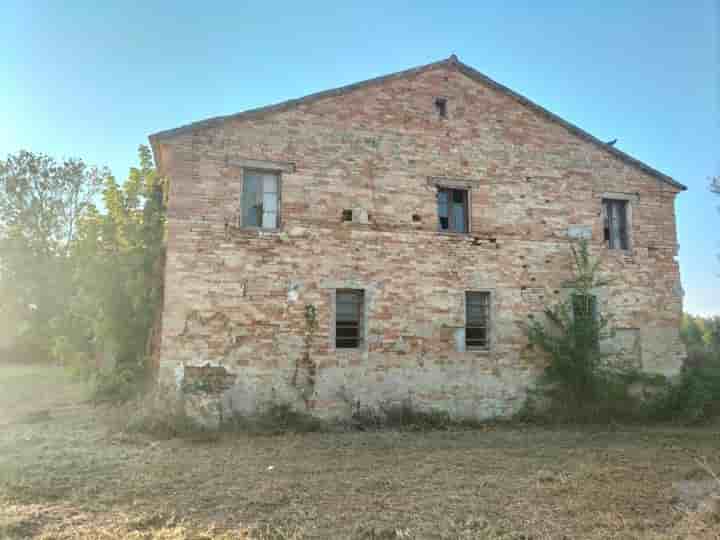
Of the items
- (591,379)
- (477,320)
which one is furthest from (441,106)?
(591,379)

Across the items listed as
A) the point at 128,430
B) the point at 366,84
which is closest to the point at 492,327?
the point at 366,84

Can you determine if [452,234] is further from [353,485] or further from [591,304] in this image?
[353,485]

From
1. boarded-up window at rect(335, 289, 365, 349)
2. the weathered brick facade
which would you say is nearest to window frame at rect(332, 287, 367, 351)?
boarded-up window at rect(335, 289, 365, 349)

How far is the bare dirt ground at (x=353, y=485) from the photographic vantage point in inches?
219

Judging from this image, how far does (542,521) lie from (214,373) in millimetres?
6524

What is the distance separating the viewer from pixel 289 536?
5.32 m

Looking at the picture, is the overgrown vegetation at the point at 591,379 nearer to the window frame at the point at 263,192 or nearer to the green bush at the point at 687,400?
the green bush at the point at 687,400

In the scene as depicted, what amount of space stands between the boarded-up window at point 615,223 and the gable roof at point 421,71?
1185 mm

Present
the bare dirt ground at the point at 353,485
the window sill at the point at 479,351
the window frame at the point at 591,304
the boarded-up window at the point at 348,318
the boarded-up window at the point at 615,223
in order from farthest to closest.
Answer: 1. the boarded-up window at the point at 615,223
2. the window frame at the point at 591,304
3. the window sill at the point at 479,351
4. the boarded-up window at the point at 348,318
5. the bare dirt ground at the point at 353,485

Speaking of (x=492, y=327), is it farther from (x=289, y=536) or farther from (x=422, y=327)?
(x=289, y=536)

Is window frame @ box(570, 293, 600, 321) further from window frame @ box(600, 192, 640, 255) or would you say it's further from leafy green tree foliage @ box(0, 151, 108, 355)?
leafy green tree foliage @ box(0, 151, 108, 355)

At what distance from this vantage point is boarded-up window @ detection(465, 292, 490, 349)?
12266 mm

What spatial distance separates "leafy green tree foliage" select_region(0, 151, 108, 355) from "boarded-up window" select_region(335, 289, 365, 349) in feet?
66.8

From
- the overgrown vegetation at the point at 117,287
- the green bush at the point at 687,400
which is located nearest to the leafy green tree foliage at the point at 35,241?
the overgrown vegetation at the point at 117,287
